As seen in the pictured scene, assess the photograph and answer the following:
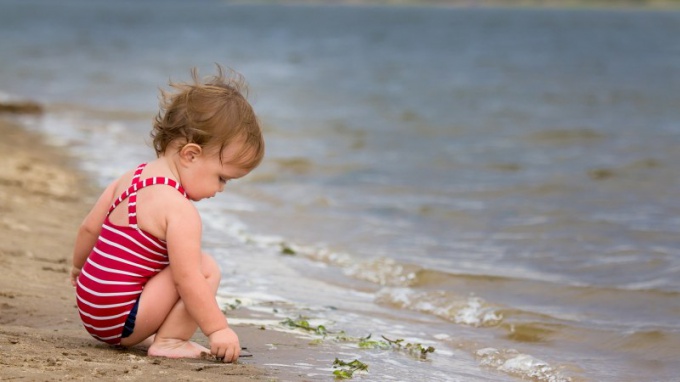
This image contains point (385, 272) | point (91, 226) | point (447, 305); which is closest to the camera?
point (91, 226)

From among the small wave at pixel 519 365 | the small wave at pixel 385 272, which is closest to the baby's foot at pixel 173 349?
the small wave at pixel 519 365

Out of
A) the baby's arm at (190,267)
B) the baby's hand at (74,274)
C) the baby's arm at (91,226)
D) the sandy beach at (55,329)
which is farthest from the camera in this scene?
the baby's hand at (74,274)

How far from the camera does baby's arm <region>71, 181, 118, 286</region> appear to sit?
3.55m

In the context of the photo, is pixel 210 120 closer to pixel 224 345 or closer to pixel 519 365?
pixel 224 345

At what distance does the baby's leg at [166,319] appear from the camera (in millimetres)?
3395

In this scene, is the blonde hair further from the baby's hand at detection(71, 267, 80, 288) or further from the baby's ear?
the baby's hand at detection(71, 267, 80, 288)

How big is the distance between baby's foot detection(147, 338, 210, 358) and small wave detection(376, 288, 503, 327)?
1888mm

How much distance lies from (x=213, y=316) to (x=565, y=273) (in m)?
3.46

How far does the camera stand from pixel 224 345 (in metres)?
3.44

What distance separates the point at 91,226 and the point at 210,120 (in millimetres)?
669

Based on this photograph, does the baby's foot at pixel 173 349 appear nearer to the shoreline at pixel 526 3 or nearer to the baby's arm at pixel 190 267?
the baby's arm at pixel 190 267

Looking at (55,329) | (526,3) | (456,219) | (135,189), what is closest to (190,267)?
(135,189)

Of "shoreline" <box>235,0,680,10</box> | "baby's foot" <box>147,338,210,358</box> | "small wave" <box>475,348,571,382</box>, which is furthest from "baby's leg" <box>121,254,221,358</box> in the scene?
"shoreline" <box>235,0,680,10</box>

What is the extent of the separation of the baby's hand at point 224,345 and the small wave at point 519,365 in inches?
48.8
